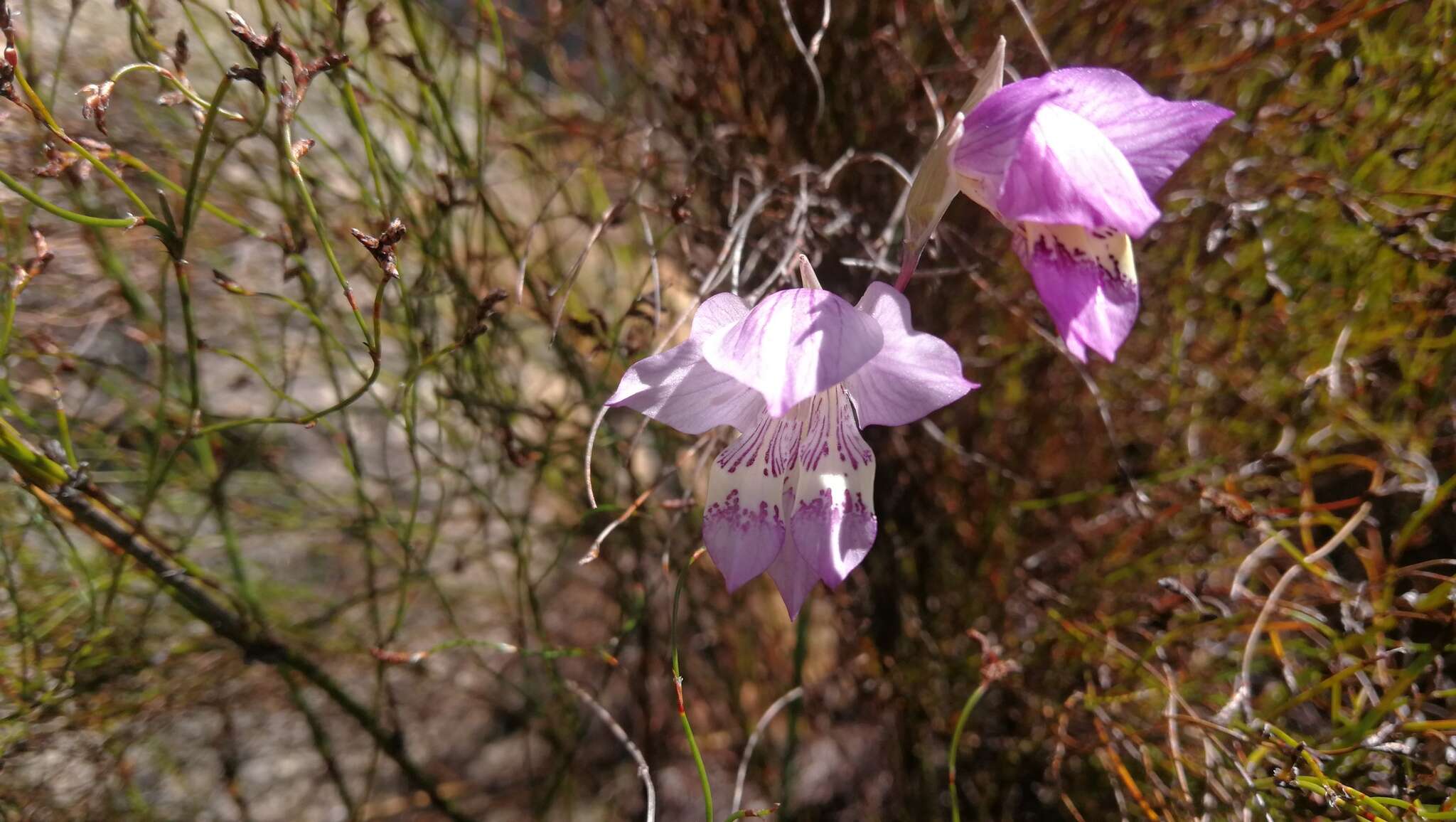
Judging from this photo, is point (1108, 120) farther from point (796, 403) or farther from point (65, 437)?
point (65, 437)

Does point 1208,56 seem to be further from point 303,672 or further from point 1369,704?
point 303,672

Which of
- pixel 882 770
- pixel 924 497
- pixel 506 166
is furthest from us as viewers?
pixel 506 166

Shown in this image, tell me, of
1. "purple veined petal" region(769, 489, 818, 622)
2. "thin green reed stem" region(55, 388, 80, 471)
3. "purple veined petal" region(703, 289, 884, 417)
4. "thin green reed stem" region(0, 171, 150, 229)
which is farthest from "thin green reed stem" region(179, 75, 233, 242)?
"purple veined petal" region(769, 489, 818, 622)

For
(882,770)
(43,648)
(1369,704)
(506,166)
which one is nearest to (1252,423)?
(1369,704)

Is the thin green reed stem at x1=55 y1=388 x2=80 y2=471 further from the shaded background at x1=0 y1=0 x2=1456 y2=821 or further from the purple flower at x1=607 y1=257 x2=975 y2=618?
the purple flower at x1=607 y1=257 x2=975 y2=618

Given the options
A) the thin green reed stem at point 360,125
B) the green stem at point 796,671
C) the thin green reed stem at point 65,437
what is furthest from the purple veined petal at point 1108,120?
the thin green reed stem at point 65,437

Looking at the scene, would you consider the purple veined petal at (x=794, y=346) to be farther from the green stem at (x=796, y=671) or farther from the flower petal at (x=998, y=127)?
the green stem at (x=796, y=671)

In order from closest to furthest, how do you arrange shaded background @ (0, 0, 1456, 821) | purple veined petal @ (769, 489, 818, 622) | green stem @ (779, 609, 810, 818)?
1. purple veined petal @ (769, 489, 818, 622)
2. shaded background @ (0, 0, 1456, 821)
3. green stem @ (779, 609, 810, 818)

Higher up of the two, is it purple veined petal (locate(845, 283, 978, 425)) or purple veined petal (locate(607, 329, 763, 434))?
purple veined petal (locate(607, 329, 763, 434))
